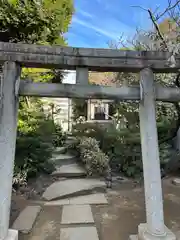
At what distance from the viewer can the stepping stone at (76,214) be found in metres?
3.77

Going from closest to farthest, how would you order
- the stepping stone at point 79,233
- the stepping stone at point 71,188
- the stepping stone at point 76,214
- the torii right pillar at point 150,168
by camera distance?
the torii right pillar at point 150,168 < the stepping stone at point 79,233 < the stepping stone at point 76,214 < the stepping stone at point 71,188

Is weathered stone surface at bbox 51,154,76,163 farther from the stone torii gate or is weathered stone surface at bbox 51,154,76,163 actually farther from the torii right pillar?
the torii right pillar

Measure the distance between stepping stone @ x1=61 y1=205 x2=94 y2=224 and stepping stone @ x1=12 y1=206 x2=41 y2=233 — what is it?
0.53 meters

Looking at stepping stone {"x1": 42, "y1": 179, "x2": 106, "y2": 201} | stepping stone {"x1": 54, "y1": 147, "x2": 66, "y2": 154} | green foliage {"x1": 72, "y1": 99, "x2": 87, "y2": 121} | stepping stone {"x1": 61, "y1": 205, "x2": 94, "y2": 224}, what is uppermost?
green foliage {"x1": 72, "y1": 99, "x2": 87, "y2": 121}

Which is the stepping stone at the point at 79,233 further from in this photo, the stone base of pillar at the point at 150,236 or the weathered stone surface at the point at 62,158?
the weathered stone surface at the point at 62,158

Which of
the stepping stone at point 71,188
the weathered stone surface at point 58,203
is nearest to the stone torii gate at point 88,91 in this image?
the weathered stone surface at point 58,203

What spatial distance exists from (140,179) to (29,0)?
582 centimetres

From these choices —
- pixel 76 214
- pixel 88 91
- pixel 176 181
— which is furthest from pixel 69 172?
pixel 88 91

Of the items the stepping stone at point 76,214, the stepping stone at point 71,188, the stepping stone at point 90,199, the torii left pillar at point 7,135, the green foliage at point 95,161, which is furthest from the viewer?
the green foliage at point 95,161

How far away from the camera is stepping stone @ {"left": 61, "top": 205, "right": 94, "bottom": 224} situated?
3.77 metres

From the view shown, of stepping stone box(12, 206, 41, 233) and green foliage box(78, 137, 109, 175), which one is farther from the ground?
green foliage box(78, 137, 109, 175)

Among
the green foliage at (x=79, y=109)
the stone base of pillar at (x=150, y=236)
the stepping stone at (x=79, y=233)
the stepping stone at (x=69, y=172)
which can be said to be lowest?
the stepping stone at (x=79, y=233)

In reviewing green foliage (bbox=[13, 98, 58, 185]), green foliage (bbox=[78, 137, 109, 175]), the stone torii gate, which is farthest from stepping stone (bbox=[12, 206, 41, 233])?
green foliage (bbox=[78, 137, 109, 175])

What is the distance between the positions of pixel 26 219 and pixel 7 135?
194 cm
